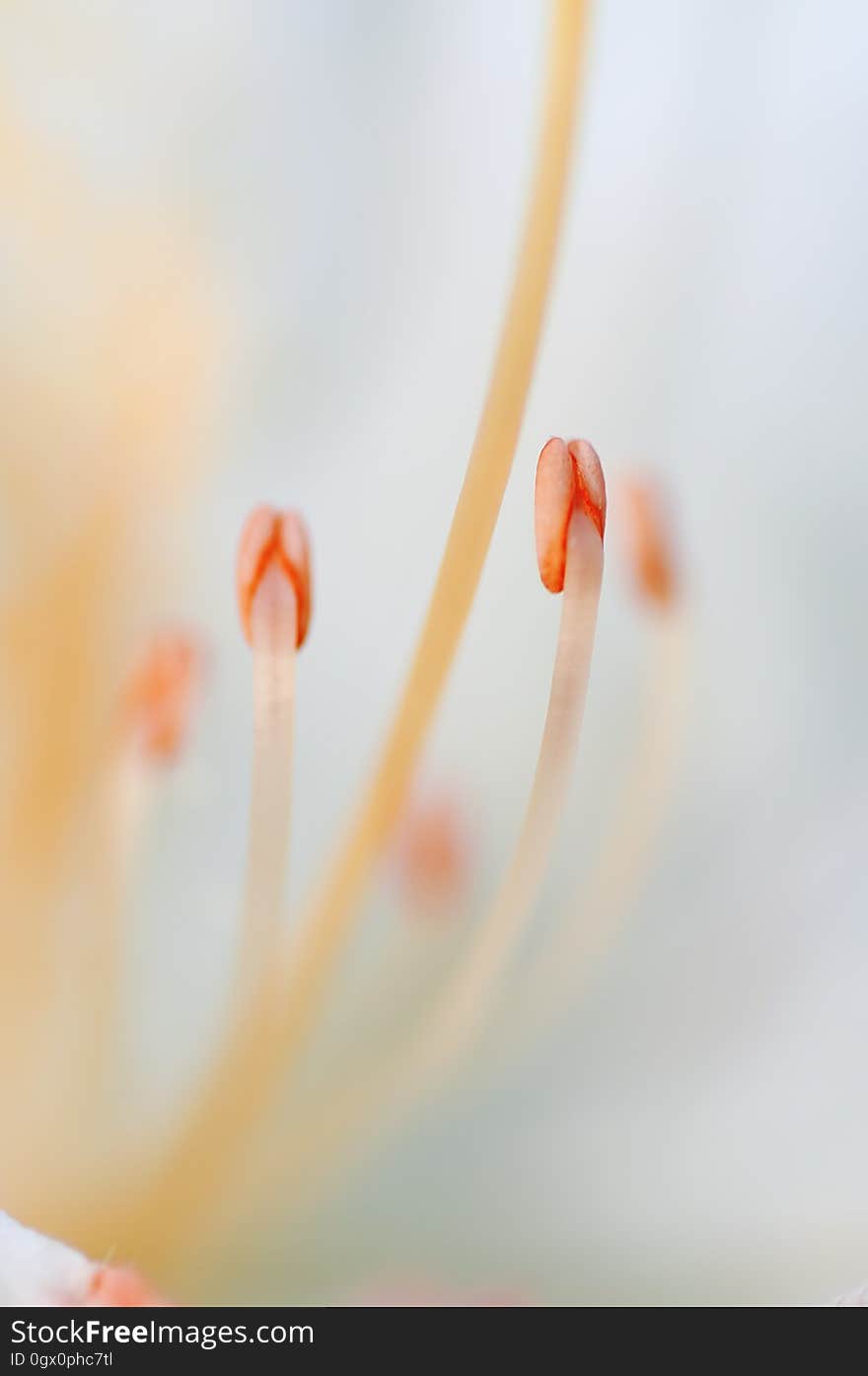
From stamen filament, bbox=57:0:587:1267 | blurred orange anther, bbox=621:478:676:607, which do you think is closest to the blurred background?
blurred orange anther, bbox=621:478:676:607

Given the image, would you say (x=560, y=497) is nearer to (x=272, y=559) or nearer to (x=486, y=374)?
(x=272, y=559)

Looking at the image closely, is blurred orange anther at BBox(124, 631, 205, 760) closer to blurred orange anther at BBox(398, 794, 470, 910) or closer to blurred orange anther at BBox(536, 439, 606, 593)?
blurred orange anther at BBox(398, 794, 470, 910)

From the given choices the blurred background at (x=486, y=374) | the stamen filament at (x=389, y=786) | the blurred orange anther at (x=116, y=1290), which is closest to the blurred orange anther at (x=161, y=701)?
the blurred background at (x=486, y=374)

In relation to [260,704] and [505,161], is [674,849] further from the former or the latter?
[505,161]

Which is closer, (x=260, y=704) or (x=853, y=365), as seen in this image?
(x=260, y=704)

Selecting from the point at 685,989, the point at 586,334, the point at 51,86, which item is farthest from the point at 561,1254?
the point at 51,86

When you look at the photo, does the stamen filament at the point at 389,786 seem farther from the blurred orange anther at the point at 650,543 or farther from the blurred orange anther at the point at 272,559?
the blurred orange anther at the point at 650,543
